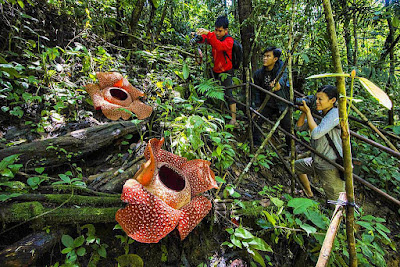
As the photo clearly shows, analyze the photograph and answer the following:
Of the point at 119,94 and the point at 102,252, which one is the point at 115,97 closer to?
the point at 119,94

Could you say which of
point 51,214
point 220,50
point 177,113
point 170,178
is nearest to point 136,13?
point 220,50

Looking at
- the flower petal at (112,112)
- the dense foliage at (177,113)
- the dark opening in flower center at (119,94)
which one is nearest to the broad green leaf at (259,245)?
the dense foliage at (177,113)

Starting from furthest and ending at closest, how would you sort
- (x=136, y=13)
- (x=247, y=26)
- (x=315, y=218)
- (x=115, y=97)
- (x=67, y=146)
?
(x=136, y=13) → (x=247, y=26) → (x=115, y=97) → (x=67, y=146) → (x=315, y=218)

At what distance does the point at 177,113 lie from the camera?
9.36ft

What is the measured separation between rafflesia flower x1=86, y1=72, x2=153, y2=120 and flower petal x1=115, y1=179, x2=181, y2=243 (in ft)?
5.22

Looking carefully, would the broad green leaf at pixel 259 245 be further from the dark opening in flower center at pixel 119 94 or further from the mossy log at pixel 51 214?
the dark opening in flower center at pixel 119 94

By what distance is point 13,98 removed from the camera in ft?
7.91

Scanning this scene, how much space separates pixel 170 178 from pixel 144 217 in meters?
0.50

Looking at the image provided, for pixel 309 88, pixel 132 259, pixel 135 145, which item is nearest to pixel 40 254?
pixel 132 259

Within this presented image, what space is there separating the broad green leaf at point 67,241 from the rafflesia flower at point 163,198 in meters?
0.36

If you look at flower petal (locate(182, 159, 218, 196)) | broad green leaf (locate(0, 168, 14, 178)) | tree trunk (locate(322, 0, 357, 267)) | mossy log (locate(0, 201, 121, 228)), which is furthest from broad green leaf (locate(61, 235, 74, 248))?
tree trunk (locate(322, 0, 357, 267))

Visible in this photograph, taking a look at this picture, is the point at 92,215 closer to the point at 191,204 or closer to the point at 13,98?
the point at 191,204

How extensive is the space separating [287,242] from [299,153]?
2.31 metres

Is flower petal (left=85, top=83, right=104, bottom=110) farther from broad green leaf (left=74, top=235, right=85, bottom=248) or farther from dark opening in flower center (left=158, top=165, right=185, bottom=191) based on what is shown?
broad green leaf (left=74, top=235, right=85, bottom=248)
